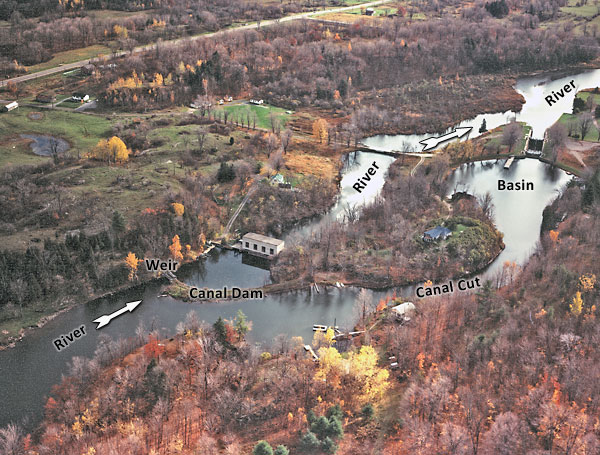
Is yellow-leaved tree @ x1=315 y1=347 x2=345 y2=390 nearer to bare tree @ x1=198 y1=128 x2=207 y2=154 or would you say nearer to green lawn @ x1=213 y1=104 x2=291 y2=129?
bare tree @ x1=198 y1=128 x2=207 y2=154

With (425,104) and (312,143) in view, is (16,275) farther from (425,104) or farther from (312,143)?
(425,104)

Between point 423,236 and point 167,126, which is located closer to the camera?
point 423,236

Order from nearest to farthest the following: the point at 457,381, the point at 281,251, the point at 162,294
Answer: the point at 457,381
the point at 162,294
the point at 281,251

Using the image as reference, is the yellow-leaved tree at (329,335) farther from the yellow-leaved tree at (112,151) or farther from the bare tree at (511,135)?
the bare tree at (511,135)

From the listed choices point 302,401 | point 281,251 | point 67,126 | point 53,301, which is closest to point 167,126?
point 67,126

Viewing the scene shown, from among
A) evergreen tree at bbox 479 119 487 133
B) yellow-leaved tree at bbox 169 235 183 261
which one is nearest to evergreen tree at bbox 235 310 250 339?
yellow-leaved tree at bbox 169 235 183 261

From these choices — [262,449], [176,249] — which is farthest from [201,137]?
[262,449]

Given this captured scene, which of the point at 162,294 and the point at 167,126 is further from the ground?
the point at 167,126
